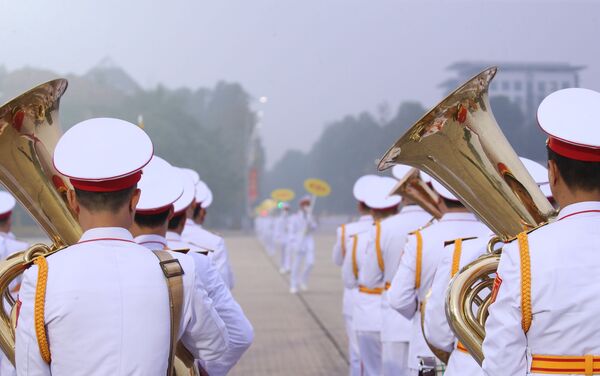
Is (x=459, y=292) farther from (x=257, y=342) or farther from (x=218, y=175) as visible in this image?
(x=218, y=175)

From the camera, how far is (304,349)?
986cm

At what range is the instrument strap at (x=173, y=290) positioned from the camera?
8.91ft

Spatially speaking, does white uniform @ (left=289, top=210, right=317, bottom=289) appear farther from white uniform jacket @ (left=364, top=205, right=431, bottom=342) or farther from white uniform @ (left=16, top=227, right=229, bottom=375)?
white uniform @ (left=16, top=227, right=229, bottom=375)

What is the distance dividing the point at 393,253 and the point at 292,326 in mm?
5932

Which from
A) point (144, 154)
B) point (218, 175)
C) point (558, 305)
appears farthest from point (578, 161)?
point (218, 175)

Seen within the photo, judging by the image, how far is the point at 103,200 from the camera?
2.63 metres

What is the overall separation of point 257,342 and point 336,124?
108 metres

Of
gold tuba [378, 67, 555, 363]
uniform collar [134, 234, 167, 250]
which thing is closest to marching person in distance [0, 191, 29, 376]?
uniform collar [134, 234, 167, 250]

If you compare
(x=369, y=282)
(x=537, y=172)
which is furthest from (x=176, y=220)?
(x=369, y=282)

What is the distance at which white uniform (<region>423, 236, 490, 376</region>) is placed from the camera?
12.6ft

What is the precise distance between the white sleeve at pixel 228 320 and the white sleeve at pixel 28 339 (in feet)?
2.62

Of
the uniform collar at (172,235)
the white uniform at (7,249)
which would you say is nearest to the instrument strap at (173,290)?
the uniform collar at (172,235)

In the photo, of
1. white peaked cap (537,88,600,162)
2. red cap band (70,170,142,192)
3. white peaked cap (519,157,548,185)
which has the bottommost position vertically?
white peaked cap (519,157,548,185)

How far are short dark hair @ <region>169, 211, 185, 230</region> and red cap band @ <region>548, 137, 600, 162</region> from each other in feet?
6.68
